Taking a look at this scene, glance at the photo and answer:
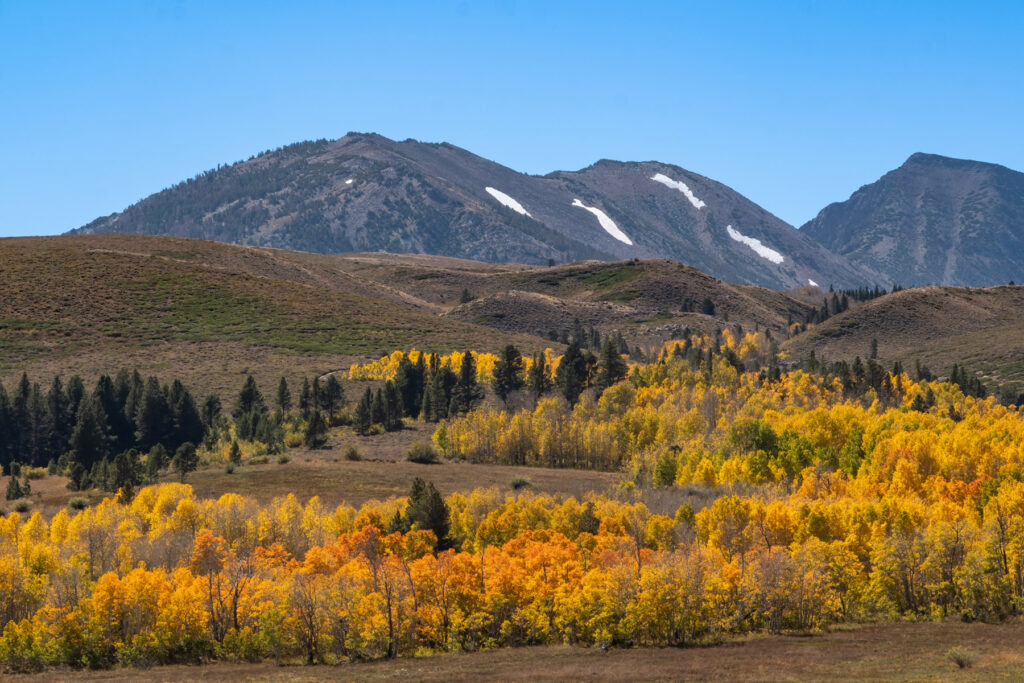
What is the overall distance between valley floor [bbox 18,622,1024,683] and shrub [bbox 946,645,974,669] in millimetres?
334

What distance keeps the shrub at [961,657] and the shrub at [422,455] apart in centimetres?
7998

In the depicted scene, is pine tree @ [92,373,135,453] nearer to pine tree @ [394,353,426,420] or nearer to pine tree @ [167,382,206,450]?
pine tree @ [167,382,206,450]

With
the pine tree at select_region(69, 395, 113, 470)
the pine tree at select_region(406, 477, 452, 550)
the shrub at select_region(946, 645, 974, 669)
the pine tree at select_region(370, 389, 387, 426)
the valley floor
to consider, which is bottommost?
the valley floor

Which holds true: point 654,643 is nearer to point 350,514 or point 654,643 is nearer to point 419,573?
point 419,573

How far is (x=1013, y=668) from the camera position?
57.8 m

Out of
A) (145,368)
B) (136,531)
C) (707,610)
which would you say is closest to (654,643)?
(707,610)

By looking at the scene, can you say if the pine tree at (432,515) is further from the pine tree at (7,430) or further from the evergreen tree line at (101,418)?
the pine tree at (7,430)

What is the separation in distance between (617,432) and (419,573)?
70.2m

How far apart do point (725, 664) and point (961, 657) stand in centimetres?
1393

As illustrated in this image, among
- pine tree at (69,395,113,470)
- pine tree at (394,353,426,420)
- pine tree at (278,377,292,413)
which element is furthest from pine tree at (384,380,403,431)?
pine tree at (69,395,113,470)

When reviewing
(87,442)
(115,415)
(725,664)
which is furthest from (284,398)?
(725,664)

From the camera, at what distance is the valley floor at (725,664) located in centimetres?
6088

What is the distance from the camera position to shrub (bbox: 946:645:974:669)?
59.8 meters

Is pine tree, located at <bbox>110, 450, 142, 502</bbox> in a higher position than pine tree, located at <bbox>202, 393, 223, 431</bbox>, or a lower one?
lower
